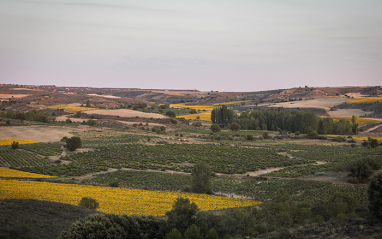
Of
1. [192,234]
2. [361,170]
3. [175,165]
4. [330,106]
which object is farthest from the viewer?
[330,106]

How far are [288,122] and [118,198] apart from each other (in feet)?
246

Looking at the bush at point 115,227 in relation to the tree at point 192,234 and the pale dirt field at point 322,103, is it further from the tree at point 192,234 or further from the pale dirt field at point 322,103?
the pale dirt field at point 322,103

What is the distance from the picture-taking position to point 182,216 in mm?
18641

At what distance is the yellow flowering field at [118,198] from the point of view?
83.4ft

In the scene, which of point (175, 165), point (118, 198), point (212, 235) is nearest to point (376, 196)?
point (212, 235)

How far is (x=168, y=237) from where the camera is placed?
53.9ft

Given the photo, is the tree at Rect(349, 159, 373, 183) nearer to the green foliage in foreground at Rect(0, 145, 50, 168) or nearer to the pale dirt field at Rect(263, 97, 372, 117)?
the green foliage in foreground at Rect(0, 145, 50, 168)

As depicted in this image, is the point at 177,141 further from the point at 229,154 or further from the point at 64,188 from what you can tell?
the point at 64,188

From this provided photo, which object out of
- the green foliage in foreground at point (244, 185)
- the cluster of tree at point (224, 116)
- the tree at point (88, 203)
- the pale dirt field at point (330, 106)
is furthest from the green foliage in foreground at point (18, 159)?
the pale dirt field at point (330, 106)

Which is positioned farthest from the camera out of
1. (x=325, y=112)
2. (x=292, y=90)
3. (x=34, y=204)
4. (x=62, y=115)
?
(x=292, y=90)

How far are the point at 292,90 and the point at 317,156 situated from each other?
138013 millimetres

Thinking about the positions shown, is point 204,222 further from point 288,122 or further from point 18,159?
point 288,122

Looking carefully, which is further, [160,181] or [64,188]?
[160,181]

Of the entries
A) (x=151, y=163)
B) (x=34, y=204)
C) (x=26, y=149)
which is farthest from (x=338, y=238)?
(x=26, y=149)
